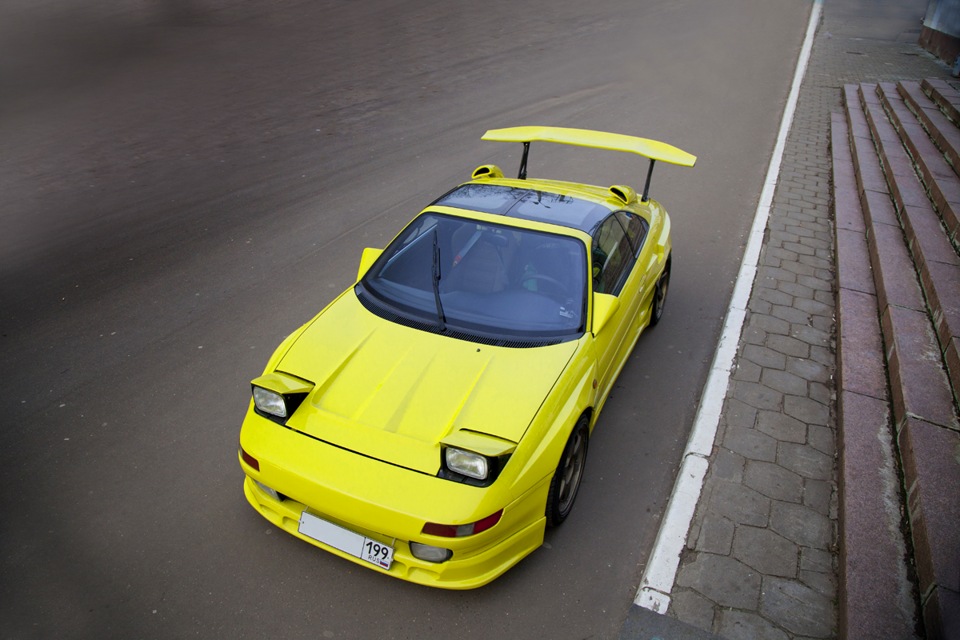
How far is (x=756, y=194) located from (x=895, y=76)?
355 inches

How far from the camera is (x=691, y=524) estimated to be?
384cm

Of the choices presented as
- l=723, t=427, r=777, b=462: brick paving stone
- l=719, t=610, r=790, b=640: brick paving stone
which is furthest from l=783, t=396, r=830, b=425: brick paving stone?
l=719, t=610, r=790, b=640: brick paving stone

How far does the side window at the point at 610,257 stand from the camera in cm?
437

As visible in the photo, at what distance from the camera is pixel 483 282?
4180 millimetres

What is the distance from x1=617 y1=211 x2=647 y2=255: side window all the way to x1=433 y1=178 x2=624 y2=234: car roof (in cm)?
9

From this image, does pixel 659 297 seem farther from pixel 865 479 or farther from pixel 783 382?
pixel 865 479

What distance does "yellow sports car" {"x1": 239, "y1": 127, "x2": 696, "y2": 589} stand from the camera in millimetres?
3180

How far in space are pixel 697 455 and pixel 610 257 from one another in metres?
1.41

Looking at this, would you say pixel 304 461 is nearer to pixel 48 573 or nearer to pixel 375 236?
pixel 48 573

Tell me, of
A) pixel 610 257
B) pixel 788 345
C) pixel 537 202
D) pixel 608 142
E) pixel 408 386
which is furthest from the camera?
pixel 788 345

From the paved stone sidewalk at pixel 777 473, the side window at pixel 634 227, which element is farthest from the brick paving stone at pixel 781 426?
the side window at pixel 634 227

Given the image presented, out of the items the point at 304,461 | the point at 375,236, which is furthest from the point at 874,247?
the point at 304,461

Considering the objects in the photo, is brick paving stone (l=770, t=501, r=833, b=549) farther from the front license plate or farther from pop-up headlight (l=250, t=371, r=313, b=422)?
pop-up headlight (l=250, t=371, r=313, b=422)

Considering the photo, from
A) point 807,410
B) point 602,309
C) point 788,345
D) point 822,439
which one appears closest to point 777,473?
point 822,439
